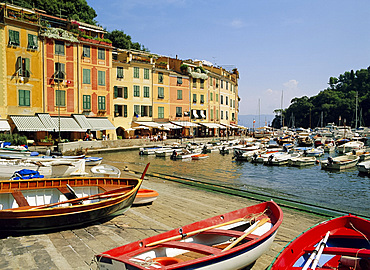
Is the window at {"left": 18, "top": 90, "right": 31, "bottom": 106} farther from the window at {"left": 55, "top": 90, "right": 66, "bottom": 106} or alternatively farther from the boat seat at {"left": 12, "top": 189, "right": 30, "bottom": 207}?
the boat seat at {"left": 12, "top": 189, "right": 30, "bottom": 207}

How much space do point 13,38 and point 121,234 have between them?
1158 inches

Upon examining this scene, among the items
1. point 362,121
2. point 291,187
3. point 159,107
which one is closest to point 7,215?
point 291,187

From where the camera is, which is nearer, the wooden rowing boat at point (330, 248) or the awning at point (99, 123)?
the wooden rowing boat at point (330, 248)

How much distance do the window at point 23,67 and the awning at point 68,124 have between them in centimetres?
516

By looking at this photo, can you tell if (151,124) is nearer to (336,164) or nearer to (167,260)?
(336,164)

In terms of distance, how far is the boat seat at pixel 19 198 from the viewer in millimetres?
7805

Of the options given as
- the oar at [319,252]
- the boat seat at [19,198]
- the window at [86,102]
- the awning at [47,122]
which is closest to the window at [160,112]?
the window at [86,102]

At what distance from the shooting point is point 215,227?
5.91m

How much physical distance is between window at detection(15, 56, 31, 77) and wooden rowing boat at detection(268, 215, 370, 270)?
32.0 meters

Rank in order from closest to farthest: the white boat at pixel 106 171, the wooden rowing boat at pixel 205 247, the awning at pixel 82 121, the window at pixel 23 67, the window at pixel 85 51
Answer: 1. the wooden rowing boat at pixel 205 247
2. the white boat at pixel 106 171
3. the window at pixel 23 67
4. the awning at pixel 82 121
5. the window at pixel 85 51

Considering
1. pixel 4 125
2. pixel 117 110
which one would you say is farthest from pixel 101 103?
pixel 4 125

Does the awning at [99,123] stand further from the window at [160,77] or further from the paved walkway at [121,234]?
the paved walkway at [121,234]

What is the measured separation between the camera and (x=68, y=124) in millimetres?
33156

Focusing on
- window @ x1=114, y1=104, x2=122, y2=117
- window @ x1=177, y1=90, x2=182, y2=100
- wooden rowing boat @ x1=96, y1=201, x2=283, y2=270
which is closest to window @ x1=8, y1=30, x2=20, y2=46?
window @ x1=114, y1=104, x2=122, y2=117
